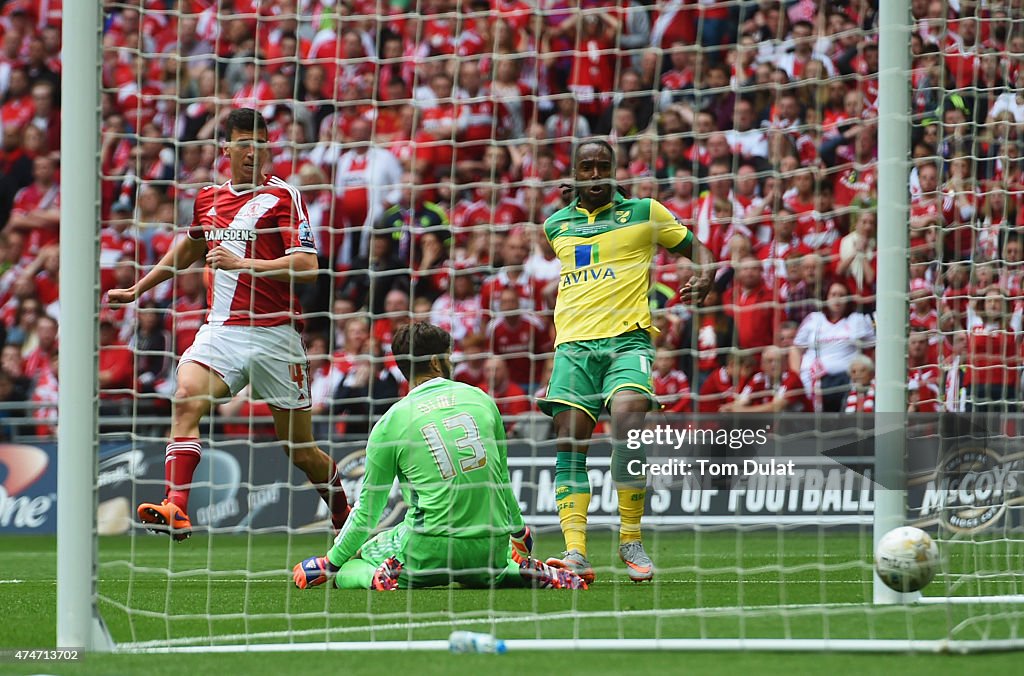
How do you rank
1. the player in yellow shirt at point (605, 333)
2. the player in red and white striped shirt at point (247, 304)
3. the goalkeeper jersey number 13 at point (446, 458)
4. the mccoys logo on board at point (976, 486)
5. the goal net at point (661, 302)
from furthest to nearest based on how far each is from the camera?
the mccoys logo on board at point (976, 486) < the player in red and white striped shirt at point (247, 304) < the player in yellow shirt at point (605, 333) < the goalkeeper jersey number 13 at point (446, 458) < the goal net at point (661, 302)

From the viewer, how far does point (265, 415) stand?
12336mm

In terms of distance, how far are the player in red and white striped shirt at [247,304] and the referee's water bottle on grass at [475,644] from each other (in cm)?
267

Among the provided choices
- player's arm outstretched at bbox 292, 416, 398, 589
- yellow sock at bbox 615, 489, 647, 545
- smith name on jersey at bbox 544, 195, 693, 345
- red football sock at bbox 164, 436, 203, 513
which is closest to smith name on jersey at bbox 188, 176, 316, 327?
red football sock at bbox 164, 436, 203, 513

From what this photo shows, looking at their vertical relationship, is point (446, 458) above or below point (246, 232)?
below

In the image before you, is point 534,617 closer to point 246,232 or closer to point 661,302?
point 246,232

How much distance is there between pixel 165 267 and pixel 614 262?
7.25ft

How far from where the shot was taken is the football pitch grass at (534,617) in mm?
4406

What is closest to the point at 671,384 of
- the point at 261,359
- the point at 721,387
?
the point at 721,387

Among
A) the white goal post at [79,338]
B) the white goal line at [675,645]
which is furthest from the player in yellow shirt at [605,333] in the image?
the white goal post at [79,338]

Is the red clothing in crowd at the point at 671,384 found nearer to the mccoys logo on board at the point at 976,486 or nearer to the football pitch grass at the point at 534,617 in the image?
the football pitch grass at the point at 534,617

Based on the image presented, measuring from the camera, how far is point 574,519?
6.94 meters

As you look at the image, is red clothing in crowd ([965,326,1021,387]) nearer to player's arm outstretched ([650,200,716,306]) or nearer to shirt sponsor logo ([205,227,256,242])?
player's arm outstretched ([650,200,716,306])

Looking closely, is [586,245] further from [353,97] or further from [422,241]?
[353,97]

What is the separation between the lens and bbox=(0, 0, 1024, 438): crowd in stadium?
7.11m
